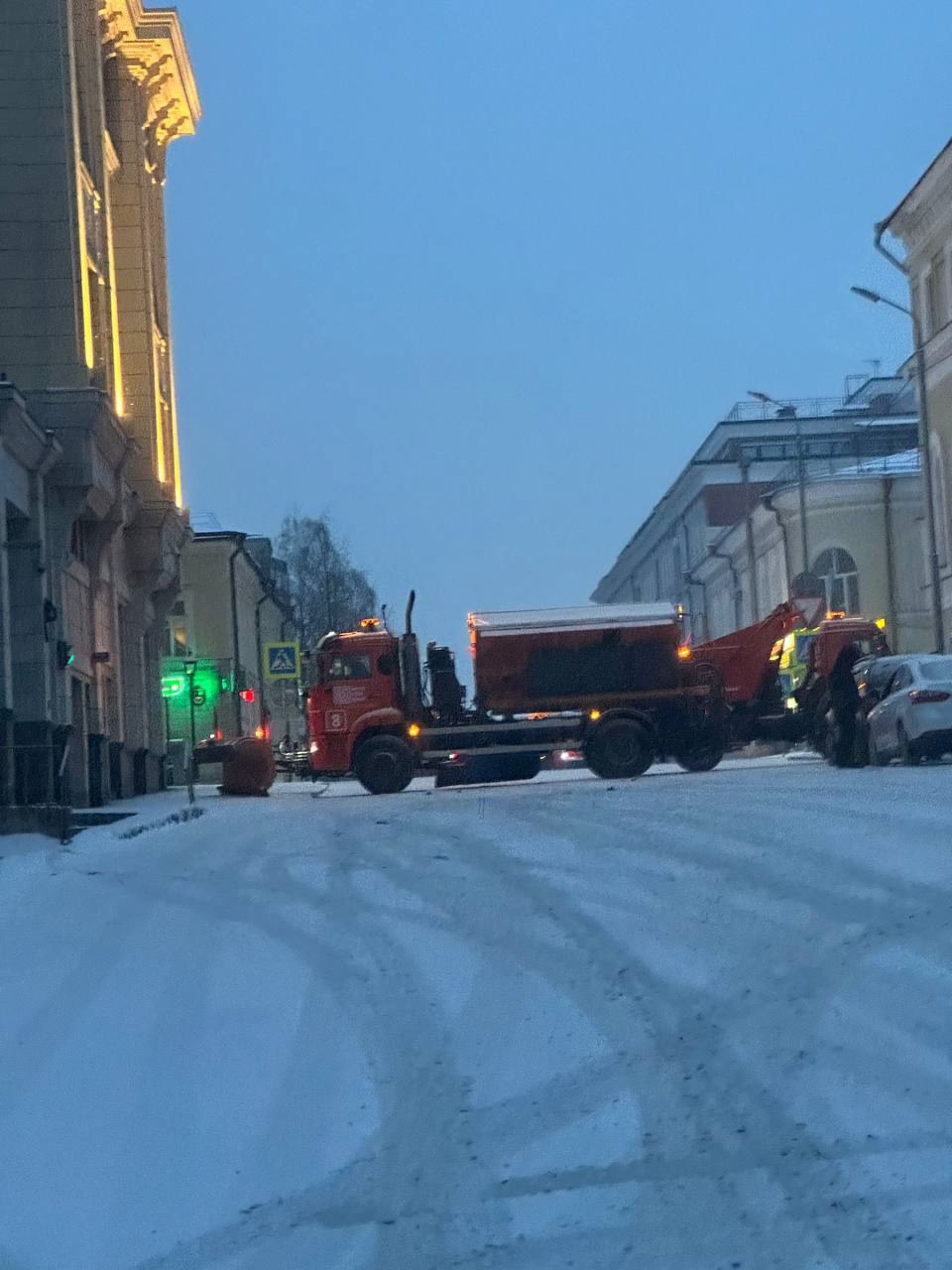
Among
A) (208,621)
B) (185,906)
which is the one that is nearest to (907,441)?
(208,621)

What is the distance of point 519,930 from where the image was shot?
38.1 ft

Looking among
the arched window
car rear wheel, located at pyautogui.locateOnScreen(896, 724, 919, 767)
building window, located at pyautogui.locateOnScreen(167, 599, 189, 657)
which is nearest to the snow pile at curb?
car rear wheel, located at pyautogui.locateOnScreen(896, 724, 919, 767)

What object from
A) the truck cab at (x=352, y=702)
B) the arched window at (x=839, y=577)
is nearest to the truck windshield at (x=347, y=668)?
the truck cab at (x=352, y=702)

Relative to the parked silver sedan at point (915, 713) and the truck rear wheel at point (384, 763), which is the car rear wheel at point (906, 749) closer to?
the parked silver sedan at point (915, 713)

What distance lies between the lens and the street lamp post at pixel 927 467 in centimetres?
4231

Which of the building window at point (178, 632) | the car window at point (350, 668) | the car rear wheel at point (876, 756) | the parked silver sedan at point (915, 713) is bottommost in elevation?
the car rear wheel at point (876, 756)

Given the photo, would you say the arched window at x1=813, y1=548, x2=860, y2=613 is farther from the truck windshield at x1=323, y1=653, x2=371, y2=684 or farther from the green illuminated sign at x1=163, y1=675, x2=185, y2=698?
the truck windshield at x1=323, y1=653, x2=371, y2=684

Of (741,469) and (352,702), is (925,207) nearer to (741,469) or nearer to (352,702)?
(352,702)

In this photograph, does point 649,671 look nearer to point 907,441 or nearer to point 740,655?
point 740,655

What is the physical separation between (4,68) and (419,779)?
614 inches

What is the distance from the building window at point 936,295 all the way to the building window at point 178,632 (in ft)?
111

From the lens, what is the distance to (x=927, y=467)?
4775 centimetres

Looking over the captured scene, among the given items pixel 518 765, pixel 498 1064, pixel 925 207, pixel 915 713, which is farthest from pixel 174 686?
pixel 498 1064

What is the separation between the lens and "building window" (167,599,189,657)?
74.0 m
